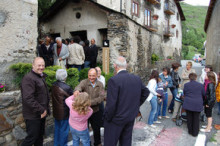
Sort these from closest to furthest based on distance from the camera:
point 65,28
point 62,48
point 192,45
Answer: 1. point 62,48
2. point 65,28
3. point 192,45

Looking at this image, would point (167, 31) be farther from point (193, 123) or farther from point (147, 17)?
point (193, 123)

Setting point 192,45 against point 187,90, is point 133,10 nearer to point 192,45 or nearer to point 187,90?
point 187,90

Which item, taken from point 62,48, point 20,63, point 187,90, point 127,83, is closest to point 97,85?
point 127,83

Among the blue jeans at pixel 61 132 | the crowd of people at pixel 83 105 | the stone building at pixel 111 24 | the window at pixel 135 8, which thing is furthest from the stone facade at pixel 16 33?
the window at pixel 135 8

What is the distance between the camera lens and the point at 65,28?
41.1ft

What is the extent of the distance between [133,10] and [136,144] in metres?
11.7

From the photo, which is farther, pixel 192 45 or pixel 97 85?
pixel 192 45

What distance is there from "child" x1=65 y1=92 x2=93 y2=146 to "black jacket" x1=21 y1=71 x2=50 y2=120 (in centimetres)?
48

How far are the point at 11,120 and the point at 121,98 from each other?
9.01ft

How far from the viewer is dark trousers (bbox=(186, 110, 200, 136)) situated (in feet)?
15.5

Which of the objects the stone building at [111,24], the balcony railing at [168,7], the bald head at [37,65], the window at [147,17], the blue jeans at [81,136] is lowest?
the blue jeans at [81,136]

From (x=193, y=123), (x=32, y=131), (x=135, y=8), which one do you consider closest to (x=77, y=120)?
(x=32, y=131)

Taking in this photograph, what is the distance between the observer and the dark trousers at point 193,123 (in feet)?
15.5

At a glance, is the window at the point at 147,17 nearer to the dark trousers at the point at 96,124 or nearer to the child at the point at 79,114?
the dark trousers at the point at 96,124
